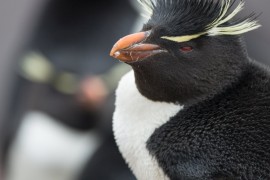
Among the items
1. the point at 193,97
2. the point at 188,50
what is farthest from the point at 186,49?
the point at 193,97

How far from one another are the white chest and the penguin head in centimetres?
3

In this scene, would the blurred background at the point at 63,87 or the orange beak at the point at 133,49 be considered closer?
the orange beak at the point at 133,49

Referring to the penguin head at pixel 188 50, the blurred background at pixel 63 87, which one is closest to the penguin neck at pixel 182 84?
the penguin head at pixel 188 50

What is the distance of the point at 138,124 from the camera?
5.89ft

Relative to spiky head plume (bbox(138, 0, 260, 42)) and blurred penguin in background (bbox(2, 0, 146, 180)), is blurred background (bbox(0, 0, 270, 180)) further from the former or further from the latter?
spiky head plume (bbox(138, 0, 260, 42))

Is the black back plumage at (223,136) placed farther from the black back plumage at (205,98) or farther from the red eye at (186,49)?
the red eye at (186,49)

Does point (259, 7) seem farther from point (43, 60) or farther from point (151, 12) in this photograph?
point (151, 12)

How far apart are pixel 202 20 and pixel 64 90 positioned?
8.06 ft

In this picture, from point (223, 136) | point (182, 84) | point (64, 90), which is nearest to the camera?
point (223, 136)

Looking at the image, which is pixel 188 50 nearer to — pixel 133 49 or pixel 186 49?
pixel 186 49

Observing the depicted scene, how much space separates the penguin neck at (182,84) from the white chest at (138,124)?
0.02 meters

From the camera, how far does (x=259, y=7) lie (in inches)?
204

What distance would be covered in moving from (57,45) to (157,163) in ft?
8.49

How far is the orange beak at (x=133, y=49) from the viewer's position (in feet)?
5.61
